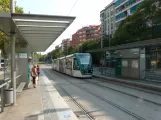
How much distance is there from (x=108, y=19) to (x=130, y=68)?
7372cm

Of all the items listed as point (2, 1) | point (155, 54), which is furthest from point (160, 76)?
point (2, 1)

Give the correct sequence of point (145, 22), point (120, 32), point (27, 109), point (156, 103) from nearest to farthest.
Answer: point (27, 109)
point (156, 103)
point (145, 22)
point (120, 32)

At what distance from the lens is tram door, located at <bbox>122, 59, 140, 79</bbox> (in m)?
20.4

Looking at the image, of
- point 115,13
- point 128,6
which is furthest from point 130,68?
point 115,13

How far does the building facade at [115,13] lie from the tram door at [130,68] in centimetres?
4433

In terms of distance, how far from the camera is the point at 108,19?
9300 centimetres

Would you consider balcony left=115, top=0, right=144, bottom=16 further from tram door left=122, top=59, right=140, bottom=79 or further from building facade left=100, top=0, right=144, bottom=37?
tram door left=122, top=59, right=140, bottom=79

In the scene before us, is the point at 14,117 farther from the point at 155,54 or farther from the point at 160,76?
the point at 155,54

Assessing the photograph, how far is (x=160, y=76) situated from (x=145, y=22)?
2135 cm

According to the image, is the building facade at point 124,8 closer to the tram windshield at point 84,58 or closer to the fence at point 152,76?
the tram windshield at point 84,58

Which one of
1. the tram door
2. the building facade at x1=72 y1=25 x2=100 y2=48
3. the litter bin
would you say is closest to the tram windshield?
the tram door

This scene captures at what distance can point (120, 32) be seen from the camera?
40.6m

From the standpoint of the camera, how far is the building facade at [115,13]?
70969mm

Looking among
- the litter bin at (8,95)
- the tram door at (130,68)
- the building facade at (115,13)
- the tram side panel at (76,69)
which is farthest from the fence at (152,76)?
the building facade at (115,13)
